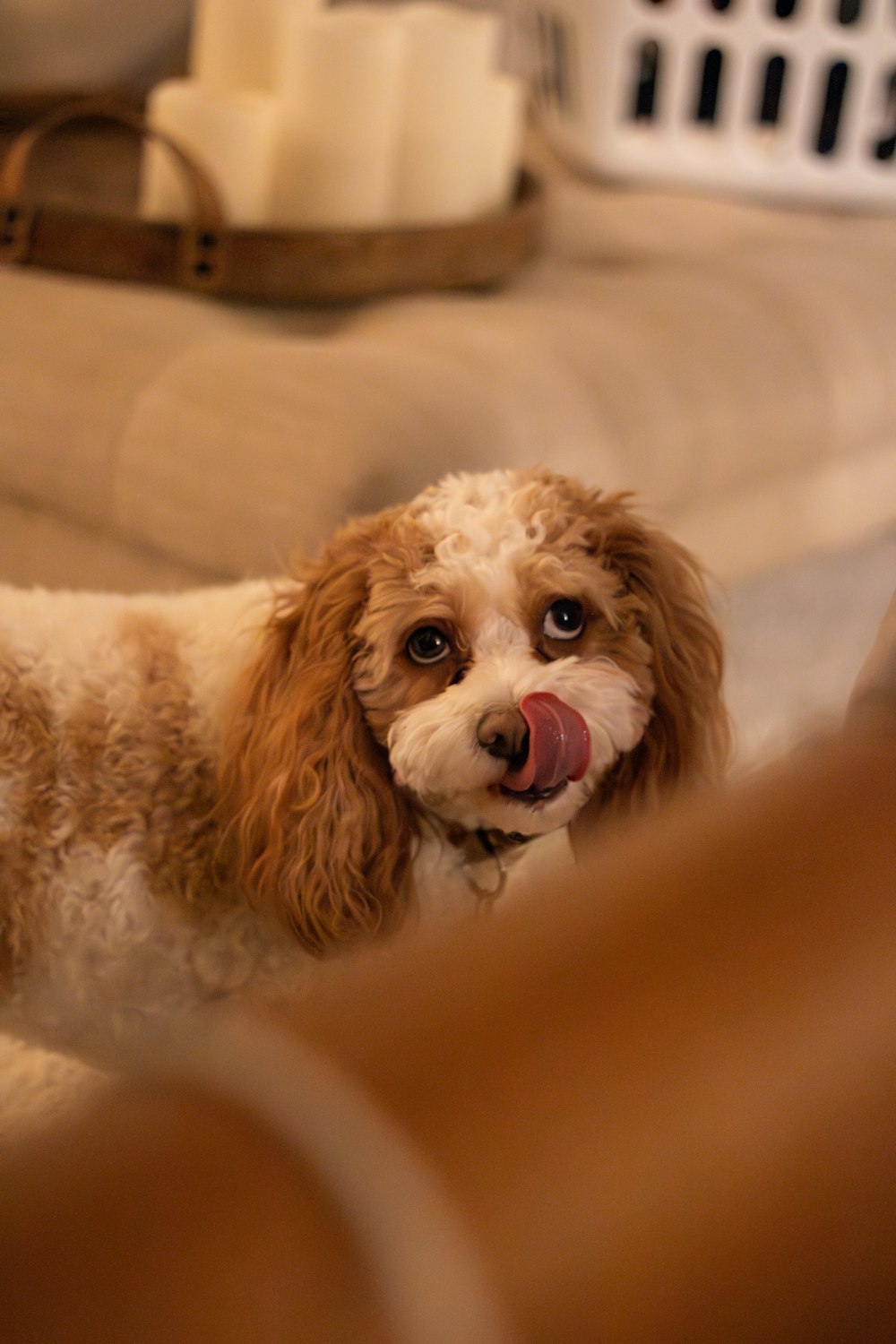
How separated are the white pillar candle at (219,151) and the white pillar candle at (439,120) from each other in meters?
0.18

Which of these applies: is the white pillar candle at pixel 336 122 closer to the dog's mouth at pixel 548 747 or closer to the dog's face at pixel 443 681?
the dog's face at pixel 443 681

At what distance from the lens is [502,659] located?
80 cm

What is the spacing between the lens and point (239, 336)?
53.6 inches

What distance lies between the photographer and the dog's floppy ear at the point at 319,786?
82cm

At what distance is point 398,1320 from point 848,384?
5.17 feet

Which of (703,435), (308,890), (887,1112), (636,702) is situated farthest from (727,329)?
(887,1112)

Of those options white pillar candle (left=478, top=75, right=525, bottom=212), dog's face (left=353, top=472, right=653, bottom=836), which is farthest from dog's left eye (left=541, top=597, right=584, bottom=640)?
white pillar candle (left=478, top=75, right=525, bottom=212)

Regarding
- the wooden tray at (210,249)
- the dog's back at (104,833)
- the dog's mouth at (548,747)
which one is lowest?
the dog's back at (104,833)

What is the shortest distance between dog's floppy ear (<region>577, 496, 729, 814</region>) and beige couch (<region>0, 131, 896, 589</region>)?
1.15 feet

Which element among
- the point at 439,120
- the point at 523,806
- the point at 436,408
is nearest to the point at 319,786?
the point at 523,806

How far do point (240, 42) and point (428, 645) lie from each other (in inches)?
49.9

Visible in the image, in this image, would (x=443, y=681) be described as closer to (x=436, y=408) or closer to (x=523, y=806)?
(x=523, y=806)

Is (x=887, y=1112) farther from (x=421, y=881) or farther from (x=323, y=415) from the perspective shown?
(x=323, y=415)

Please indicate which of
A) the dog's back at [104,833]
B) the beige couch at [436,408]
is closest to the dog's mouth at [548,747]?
the dog's back at [104,833]
